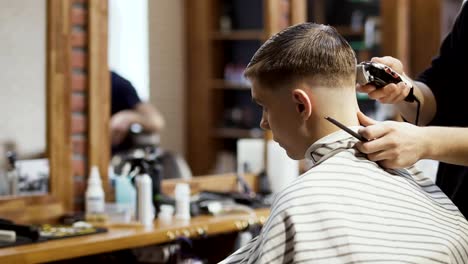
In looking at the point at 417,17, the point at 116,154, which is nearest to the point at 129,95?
the point at 116,154

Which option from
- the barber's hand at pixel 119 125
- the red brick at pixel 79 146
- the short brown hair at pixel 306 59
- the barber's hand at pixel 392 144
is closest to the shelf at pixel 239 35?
the barber's hand at pixel 119 125

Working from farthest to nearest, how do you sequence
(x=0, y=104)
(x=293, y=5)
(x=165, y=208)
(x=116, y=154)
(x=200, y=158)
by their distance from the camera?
1. (x=293, y=5)
2. (x=200, y=158)
3. (x=116, y=154)
4. (x=165, y=208)
5. (x=0, y=104)

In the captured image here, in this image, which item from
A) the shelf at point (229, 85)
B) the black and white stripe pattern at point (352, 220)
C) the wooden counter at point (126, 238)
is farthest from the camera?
the shelf at point (229, 85)

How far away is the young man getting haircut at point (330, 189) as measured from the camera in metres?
1.48

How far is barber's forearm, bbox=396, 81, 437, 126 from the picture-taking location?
2.00m

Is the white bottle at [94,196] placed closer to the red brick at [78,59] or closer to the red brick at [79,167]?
the red brick at [79,167]

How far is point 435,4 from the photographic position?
541 centimetres

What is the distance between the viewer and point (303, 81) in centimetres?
166

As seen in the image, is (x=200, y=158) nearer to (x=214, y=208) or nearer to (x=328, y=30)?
(x=214, y=208)

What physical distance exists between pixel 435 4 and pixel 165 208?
3100 mm

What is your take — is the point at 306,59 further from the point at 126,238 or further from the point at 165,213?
the point at 165,213

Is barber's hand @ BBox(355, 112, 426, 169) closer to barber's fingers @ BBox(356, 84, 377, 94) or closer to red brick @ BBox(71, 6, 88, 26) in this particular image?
barber's fingers @ BBox(356, 84, 377, 94)

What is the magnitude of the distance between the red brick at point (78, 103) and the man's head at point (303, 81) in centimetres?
147

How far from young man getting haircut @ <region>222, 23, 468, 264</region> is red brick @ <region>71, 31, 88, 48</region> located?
1466mm
